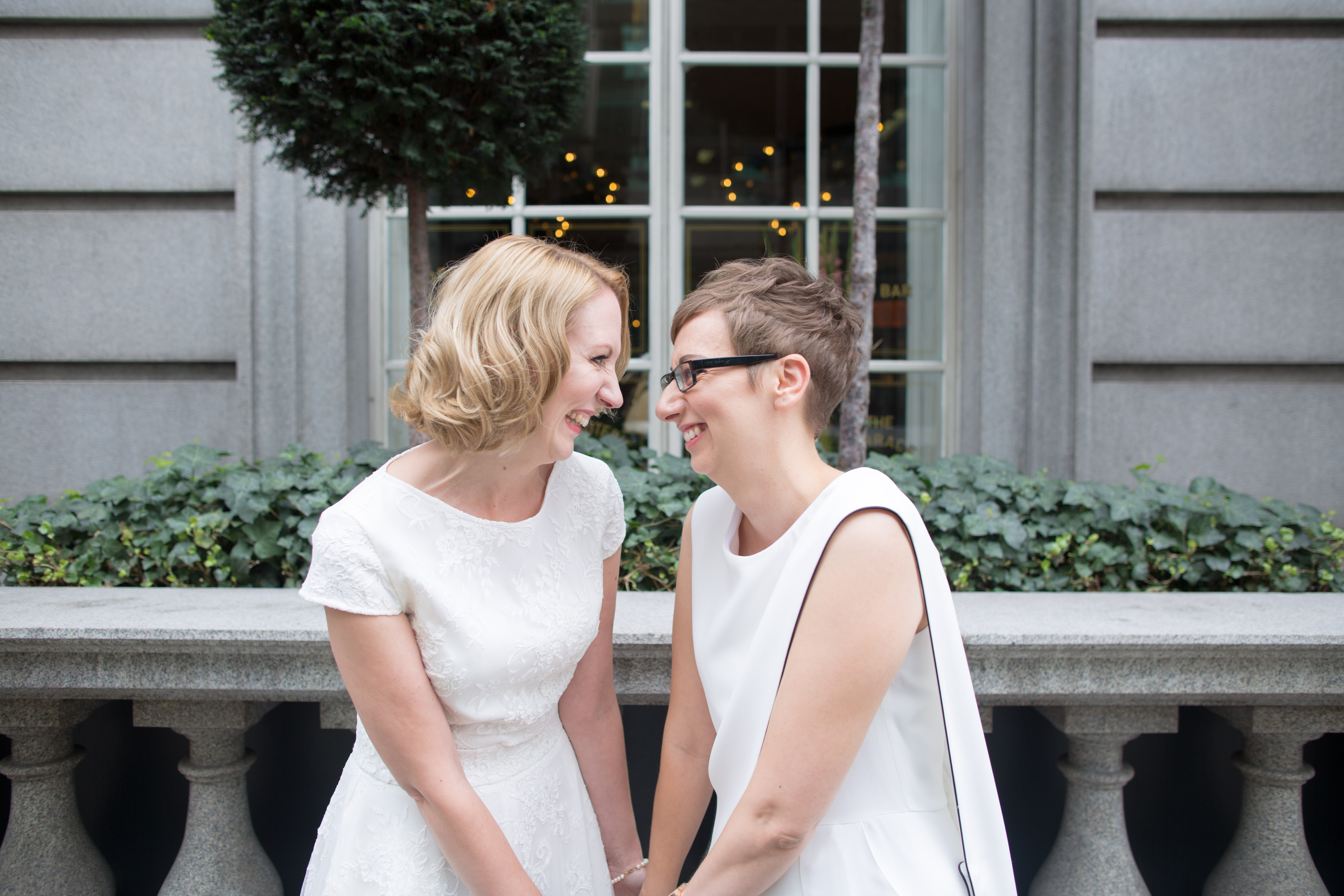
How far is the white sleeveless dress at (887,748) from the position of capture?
1.37m

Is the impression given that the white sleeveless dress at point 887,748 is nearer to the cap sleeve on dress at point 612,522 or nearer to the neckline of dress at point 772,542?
the neckline of dress at point 772,542

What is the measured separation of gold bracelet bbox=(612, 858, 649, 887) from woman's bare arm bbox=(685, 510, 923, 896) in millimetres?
631

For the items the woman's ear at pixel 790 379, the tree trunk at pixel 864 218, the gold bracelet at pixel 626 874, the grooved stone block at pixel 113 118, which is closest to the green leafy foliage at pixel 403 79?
the tree trunk at pixel 864 218

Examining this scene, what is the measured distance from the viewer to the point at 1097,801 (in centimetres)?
215

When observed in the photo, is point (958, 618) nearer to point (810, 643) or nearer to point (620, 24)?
point (810, 643)

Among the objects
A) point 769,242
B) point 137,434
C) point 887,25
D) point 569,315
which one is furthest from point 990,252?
point 137,434

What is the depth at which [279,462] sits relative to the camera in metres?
3.40

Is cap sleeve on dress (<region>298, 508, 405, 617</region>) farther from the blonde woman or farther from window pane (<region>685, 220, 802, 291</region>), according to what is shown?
window pane (<region>685, 220, 802, 291</region>)

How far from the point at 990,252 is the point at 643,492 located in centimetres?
297

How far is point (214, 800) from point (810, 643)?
5.93ft

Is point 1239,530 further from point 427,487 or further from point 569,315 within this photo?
point 427,487

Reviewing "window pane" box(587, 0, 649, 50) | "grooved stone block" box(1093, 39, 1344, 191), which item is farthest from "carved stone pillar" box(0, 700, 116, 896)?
"grooved stone block" box(1093, 39, 1344, 191)

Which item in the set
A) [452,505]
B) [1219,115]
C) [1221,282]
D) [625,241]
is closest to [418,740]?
[452,505]

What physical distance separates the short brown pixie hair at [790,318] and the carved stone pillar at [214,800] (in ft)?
5.37
